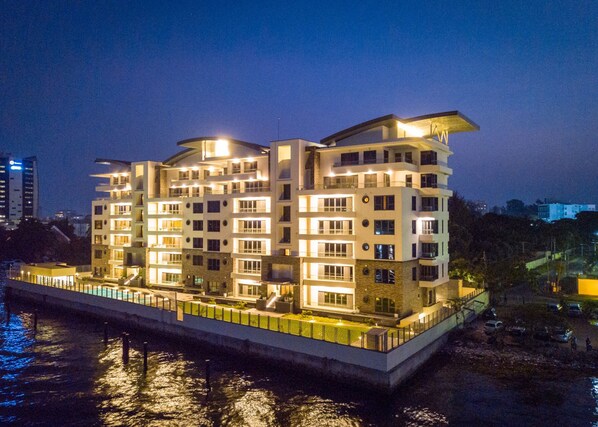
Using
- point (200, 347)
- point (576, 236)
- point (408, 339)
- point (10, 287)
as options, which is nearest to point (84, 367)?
point (200, 347)

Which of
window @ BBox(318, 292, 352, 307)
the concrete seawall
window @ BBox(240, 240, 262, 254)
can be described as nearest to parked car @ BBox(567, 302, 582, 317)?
the concrete seawall

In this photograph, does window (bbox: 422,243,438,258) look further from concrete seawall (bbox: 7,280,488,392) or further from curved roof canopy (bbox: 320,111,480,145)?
curved roof canopy (bbox: 320,111,480,145)

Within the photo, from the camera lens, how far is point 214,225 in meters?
62.9

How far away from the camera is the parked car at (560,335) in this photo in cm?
4275

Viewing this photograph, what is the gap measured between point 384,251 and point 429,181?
34.5 feet

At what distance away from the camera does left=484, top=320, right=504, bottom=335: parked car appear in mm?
46684


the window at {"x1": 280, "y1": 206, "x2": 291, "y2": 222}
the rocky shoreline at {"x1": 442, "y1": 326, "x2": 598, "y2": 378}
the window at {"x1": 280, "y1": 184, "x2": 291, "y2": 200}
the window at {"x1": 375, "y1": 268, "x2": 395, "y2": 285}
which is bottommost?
the rocky shoreline at {"x1": 442, "y1": 326, "x2": 598, "y2": 378}

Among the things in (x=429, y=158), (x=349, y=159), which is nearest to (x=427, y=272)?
(x=429, y=158)

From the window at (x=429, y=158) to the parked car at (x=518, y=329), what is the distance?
64.4ft

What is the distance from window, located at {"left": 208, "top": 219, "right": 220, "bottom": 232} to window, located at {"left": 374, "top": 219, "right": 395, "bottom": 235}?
25.3m

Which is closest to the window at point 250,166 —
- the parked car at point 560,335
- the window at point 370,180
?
the window at point 370,180

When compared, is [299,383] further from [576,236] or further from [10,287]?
[576,236]

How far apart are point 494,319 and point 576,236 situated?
82211 mm

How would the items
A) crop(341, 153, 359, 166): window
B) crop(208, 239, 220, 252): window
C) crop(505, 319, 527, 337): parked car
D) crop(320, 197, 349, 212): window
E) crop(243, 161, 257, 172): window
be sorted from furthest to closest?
1. crop(208, 239, 220, 252): window
2. crop(243, 161, 257, 172): window
3. crop(341, 153, 359, 166): window
4. crop(320, 197, 349, 212): window
5. crop(505, 319, 527, 337): parked car
